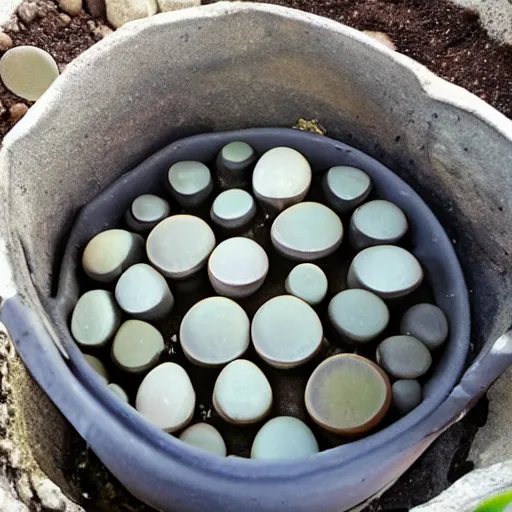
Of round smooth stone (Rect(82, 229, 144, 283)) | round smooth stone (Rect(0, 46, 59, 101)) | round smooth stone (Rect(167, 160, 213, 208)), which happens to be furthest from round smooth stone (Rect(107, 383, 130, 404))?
round smooth stone (Rect(0, 46, 59, 101))

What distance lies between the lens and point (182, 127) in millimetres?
840

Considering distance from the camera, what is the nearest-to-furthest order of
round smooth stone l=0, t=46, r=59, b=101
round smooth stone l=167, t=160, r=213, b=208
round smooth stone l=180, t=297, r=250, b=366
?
round smooth stone l=180, t=297, r=250, b=366
round smooth stone l=167, t=160, r=213, b=208
round smooth stone l=0, t=46, r=59, b=101

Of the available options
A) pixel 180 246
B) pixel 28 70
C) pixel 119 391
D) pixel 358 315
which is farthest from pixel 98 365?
pixel 28 70

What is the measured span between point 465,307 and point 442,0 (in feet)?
1.98

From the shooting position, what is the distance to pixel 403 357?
2.26 feet

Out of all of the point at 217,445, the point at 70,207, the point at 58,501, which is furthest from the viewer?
the point at 70,207

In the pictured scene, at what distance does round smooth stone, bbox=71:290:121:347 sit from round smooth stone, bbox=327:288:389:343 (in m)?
0.21

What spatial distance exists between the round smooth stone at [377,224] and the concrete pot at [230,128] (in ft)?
0.16

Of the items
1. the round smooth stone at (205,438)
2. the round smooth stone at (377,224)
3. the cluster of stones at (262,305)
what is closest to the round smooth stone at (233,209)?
the cluster of stones at (262,305)

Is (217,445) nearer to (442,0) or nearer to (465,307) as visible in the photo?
(465,307)

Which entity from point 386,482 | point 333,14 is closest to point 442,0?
point 333,14

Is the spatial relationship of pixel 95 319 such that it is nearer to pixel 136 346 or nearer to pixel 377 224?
pixel 136 346

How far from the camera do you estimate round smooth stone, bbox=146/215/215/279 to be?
0.75 metres

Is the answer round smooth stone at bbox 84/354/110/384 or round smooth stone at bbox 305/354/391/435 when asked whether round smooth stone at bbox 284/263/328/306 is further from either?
round smooth stone at bbox 84/354/110/384
